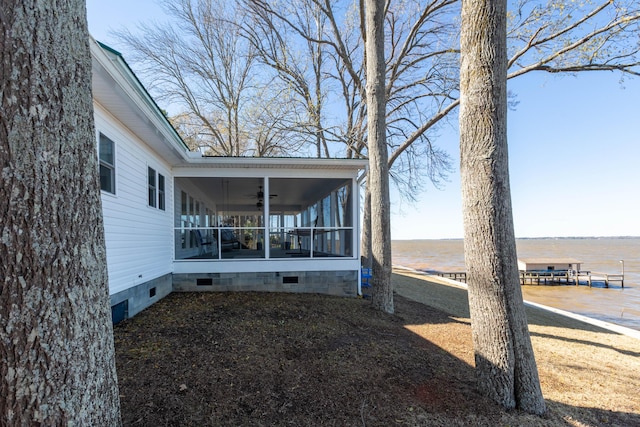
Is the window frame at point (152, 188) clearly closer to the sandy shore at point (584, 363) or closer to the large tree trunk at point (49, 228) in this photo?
the large tree trunk at point (49, 228)

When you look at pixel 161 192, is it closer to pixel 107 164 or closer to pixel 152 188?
pixel 152 188

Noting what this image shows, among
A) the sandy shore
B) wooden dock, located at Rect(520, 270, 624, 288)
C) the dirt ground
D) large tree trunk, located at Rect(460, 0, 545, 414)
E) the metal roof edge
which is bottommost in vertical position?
wooden dock, located at Rect(520, 270, 624, 288)

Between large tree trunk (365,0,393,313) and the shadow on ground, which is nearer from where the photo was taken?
the shadow on ground

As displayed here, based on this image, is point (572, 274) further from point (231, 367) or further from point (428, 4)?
point (231, 367)

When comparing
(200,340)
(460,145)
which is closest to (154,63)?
(200,340)

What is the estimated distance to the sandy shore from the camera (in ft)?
10.9

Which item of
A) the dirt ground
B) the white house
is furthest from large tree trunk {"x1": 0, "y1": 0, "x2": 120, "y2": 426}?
the white house

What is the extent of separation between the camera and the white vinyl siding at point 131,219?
Answer: 4582 millimetres

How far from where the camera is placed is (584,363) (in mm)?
4484

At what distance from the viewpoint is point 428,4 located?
1148cm

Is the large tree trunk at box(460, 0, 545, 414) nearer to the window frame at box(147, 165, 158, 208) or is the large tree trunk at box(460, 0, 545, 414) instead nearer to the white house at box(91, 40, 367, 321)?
the white house at box(91, 40, 367, 321)

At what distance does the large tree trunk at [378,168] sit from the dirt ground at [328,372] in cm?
76

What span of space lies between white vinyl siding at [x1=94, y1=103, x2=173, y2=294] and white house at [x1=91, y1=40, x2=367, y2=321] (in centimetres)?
2

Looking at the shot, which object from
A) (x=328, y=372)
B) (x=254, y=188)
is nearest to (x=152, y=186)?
(x=254, y=188)
